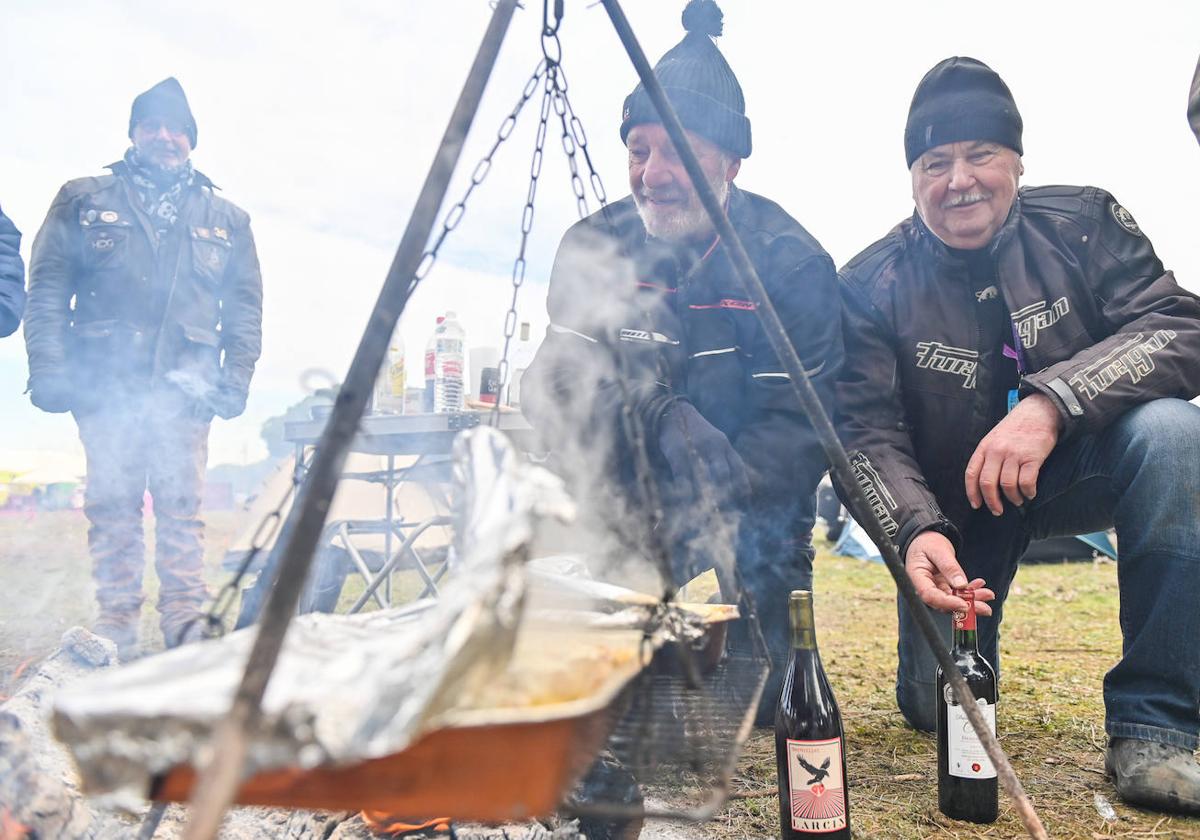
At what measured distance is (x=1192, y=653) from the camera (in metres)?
2.18

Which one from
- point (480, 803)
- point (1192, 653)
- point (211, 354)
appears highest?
point (211, 354)

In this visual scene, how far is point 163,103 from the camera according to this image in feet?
13.1

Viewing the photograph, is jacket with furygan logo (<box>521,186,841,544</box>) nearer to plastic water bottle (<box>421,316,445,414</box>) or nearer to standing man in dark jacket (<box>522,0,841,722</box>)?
standing man in dark jacket (<box>522,0,841,722</box>)

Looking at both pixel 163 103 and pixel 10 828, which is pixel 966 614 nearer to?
pixel 10 828

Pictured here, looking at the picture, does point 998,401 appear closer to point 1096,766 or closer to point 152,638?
point 1096,766

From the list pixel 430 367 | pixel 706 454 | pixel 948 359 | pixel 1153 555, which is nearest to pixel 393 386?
pixel 430 367

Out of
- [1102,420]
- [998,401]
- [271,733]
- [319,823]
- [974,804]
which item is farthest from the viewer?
[998,401]

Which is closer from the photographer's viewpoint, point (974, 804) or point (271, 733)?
point (271, 733)

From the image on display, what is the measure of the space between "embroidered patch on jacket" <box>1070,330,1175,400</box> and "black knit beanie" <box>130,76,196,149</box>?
13.8ft

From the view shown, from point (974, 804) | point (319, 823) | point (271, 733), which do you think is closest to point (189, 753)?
point (271, 733)

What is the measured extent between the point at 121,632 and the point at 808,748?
3.32m

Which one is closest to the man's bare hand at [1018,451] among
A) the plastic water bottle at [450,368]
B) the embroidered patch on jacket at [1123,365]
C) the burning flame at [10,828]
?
the embroidered patch on jacket at [1123,365]

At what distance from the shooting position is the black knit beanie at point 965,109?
2619mm

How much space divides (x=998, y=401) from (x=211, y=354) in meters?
3.65
